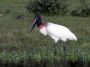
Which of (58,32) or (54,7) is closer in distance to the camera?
(58,32)

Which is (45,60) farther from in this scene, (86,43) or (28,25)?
(28,25)

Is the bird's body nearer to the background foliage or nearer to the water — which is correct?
the water

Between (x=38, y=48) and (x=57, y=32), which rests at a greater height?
(x=57, y=32)

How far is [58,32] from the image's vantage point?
16.5m

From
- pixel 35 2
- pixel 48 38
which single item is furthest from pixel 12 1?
pixel 48 38

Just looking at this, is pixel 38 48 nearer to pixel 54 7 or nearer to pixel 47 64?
pixel 47 64

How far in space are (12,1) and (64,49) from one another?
24297 millimetres

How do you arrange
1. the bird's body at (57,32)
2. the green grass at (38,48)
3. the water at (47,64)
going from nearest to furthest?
the water at (47,64)
the green grass at (38,48)
the bird's body at (57,32)

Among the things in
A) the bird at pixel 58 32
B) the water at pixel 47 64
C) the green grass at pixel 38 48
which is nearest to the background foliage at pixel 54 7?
the green grass at pixel 38 48

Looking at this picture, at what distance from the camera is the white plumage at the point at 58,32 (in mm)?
16312

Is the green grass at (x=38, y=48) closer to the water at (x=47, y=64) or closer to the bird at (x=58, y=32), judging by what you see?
the bird at (x=58, y=32)

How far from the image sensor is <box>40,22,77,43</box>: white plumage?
1631cm

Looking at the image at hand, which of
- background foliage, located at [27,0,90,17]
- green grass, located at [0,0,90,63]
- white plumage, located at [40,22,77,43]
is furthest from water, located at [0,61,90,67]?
background foliage, located at [27,0,90,17]

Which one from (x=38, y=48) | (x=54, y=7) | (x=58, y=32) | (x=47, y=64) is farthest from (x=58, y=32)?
(x=54, y=7)
